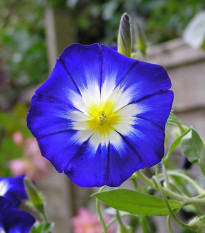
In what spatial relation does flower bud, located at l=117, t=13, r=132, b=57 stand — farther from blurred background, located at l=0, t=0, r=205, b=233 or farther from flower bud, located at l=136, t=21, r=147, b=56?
blurred background, located at l=0, t=0, r=205, b=233

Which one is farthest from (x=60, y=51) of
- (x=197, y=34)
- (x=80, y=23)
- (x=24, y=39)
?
(x=197, y=34)

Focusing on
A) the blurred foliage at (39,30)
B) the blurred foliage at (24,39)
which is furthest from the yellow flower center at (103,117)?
the blurred foliage at (24,39)

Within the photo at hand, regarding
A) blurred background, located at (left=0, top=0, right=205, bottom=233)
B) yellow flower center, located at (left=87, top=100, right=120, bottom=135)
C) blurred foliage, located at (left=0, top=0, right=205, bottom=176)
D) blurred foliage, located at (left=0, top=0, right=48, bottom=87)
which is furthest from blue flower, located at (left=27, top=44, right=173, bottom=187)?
blurred foliage, located at (left=0, top=0, right=48, bottom=87)

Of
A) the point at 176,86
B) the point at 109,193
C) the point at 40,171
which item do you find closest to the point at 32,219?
the point at 109,193

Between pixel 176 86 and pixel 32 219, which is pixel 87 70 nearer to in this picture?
pixel 32 219

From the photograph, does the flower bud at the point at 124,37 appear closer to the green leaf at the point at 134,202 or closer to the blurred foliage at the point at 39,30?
the green leaf at the point at 134,202

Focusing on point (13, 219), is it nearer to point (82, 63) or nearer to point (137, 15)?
point (82, 63)
